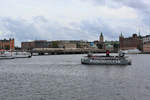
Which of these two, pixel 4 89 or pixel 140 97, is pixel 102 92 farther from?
pixel 4 89

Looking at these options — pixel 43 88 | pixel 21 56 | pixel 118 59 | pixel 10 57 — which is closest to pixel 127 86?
pixel 43 88

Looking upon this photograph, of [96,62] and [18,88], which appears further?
[96,62]

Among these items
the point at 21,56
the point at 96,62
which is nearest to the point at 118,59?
the point at 96,62

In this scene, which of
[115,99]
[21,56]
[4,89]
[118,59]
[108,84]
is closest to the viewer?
[115,99]

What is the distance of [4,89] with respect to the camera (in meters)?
29.4

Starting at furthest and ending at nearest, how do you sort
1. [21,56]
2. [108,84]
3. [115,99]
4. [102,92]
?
[21,56]
[108,84]
[102,92]
[115,99]

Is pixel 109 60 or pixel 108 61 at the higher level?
pixel 109 60

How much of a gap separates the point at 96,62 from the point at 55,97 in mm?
39677

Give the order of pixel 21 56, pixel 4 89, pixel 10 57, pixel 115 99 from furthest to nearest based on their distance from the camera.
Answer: pixel 21 56 → pixel 10 57 → pixel 4 89 → pixel 115 99

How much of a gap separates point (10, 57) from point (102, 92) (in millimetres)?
100790

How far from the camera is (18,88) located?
30016mm

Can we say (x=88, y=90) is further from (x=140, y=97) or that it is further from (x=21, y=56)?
(x=21, y=56)

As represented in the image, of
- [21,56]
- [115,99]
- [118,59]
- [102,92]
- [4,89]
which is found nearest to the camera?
[115,99]

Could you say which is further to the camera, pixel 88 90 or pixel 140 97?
pixel 88 90
